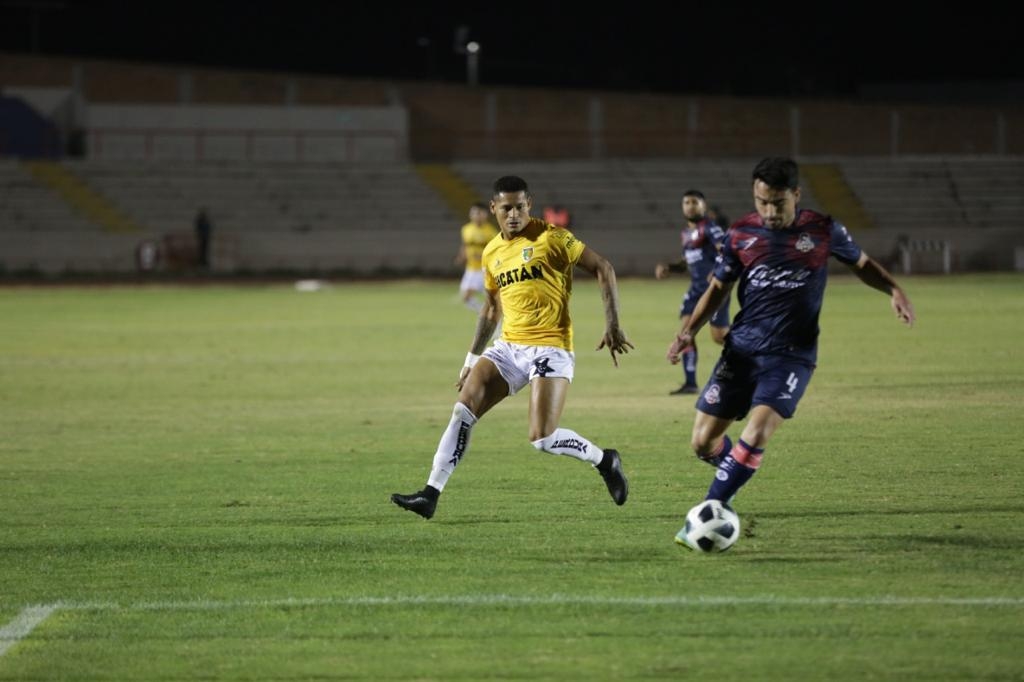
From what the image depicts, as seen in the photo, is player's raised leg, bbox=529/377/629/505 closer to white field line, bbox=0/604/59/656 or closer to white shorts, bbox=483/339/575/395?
white shorts, bbox=483/339/575/395

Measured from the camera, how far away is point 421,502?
9078 millimetres

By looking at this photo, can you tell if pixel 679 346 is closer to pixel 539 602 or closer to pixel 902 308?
pixel 902 308

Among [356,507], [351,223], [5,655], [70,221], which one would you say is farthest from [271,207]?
[5,655]

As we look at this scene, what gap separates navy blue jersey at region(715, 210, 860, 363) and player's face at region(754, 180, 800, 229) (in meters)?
0.06

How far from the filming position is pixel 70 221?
5156cm

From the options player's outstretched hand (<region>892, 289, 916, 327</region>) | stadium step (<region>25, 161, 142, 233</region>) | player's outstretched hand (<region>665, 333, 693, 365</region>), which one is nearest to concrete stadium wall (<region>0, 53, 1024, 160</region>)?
stadium step (<region>25, 161, 142, 233</region>)

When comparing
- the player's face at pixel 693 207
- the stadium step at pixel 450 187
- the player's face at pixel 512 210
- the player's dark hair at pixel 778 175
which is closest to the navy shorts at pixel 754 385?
the player's dark hair at pixel 778 175

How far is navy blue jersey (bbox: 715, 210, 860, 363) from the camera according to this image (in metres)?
8.02

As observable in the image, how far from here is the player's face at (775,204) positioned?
790 cm

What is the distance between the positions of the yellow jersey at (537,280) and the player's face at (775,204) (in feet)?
5.78

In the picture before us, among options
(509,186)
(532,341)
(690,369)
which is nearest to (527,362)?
(532,341)

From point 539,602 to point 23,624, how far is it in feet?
8.08

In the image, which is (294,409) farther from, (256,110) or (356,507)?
(256,110)

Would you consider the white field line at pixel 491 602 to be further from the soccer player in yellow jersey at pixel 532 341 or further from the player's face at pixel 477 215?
the player's face at pixel 477 215
